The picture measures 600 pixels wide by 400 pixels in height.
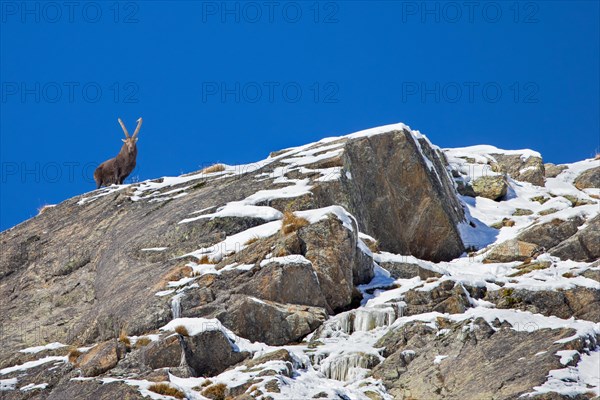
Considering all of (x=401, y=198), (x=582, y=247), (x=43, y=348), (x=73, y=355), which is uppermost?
(x=401, y=198)

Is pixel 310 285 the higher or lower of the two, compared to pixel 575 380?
higher

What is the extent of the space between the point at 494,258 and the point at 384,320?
6.70 meters

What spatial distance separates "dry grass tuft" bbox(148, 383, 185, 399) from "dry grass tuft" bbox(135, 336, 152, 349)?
2233 millimetres

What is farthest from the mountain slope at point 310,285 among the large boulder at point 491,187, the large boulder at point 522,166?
the large boulder at point 522,166

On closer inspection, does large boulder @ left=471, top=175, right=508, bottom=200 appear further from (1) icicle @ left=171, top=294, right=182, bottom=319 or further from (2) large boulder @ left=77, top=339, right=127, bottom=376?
(2) large boulder @ left=77, top=339, right=127, bottom=376

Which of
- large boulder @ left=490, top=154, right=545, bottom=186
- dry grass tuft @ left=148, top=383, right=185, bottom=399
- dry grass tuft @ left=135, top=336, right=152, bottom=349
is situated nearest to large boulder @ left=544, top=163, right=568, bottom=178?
large boulder @ left=490, top=154, right=545, bottom=186

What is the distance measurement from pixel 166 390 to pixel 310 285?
5.07 metres

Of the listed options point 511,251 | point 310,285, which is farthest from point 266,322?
point 511,251

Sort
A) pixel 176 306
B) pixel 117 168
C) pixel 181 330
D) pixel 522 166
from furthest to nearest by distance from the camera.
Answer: pixel 522 166
pixel 117 168
pixel 176 306
pixel 181 330

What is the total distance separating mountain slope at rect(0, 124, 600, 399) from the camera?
17.0 metres

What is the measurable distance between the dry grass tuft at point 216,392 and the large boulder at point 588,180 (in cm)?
2114

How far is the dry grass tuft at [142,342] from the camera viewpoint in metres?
18.0

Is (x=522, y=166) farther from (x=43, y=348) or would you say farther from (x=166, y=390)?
(x=166, y=390)

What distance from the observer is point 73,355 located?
61.2ft
